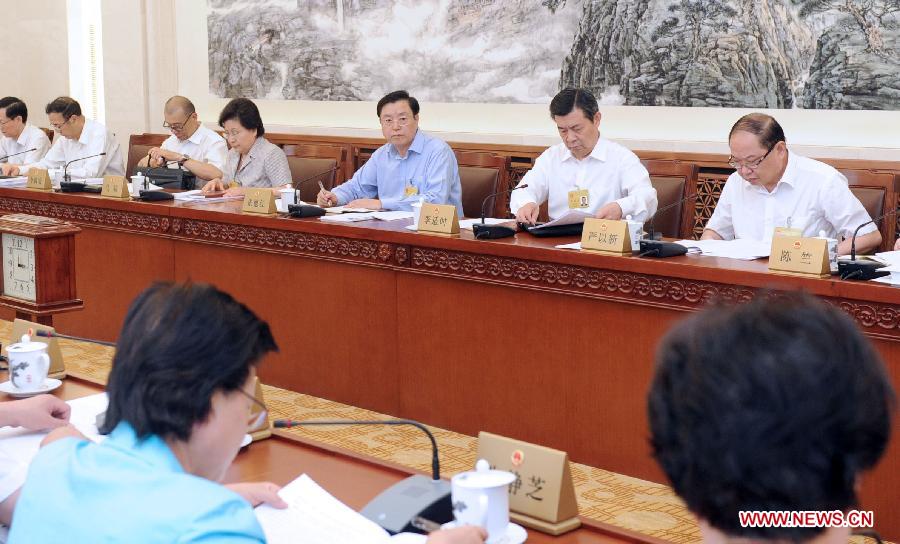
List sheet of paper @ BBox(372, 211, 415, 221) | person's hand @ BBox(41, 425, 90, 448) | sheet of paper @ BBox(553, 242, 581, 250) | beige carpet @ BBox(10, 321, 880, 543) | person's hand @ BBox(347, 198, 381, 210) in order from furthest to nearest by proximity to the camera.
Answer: person's hand @ BBox(347, 198, 381, 210) → sheet of paper @ BBox(372, 211, 415, 221) → sheet of paper @ BBox(553, 242, 581, 250) → beige carpet @ BBox(10, 321, 880, 543) → person's hand @ BBox(41, 425, 90, 448)

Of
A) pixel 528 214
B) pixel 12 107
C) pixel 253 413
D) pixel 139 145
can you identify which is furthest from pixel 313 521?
pixel 12 107

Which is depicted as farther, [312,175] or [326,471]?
[312,175]

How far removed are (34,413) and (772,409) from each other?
1.49 m

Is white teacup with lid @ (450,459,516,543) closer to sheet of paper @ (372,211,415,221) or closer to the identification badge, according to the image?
the identification badge

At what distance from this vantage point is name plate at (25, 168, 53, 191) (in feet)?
17.4

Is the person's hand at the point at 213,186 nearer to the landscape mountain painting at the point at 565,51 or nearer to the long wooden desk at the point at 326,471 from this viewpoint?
the landscape mountain painting at the point at 565,51

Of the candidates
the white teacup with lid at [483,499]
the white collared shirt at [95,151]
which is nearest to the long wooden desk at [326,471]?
the white teacup with lid at [483,499]

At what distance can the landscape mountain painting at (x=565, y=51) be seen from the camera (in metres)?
4.79

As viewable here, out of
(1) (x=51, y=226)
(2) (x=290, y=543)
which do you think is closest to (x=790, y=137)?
(1) (x=51, y=226)

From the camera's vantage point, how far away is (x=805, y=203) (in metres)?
3.68

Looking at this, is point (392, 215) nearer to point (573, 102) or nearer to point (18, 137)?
point (573, 102)

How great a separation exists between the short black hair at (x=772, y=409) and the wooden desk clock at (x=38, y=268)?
2703mm

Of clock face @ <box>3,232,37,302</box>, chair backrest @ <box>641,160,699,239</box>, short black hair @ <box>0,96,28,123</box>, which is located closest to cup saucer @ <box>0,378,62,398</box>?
clock face @ <box>3,232,37,302</box>

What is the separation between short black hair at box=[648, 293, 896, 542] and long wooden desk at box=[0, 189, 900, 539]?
171cm
